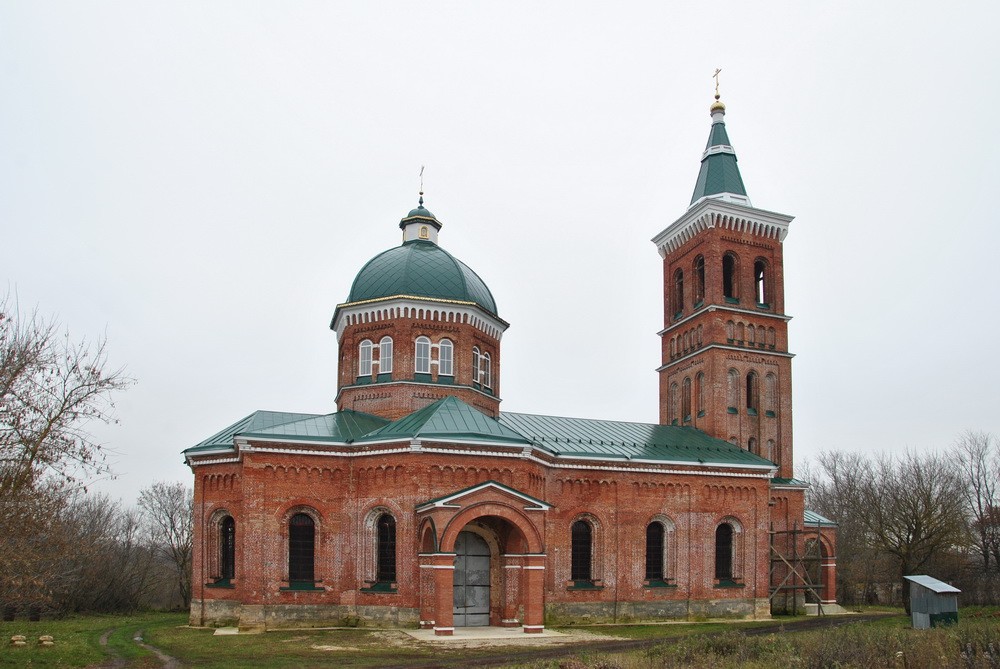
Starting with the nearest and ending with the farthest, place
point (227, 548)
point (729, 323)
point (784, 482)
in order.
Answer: point (227, 548), point (784, 482), point (729, 323)

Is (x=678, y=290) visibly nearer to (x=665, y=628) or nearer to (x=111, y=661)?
(x=665, y=628)

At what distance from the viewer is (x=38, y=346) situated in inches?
672

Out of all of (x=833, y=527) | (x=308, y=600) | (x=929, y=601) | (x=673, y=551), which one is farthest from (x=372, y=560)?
(x=833, y=527)

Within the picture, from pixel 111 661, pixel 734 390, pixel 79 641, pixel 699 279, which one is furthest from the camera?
pixel 699 279

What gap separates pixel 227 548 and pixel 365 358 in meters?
8.55

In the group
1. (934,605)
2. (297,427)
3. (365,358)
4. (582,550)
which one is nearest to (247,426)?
(297,427)

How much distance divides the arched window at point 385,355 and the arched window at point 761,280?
57.4 ft

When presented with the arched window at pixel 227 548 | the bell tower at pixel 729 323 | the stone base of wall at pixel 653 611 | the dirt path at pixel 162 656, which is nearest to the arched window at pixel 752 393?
the bell tower at pixel 729 323

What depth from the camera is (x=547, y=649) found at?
22.3m

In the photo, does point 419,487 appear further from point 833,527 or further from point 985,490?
point 985,490

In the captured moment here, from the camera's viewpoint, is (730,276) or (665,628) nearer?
(665,628)

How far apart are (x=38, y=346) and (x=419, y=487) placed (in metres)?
12.7

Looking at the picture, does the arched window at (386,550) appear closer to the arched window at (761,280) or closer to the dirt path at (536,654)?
the dirt path at (536,654)

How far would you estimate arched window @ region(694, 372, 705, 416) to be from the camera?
125ft
